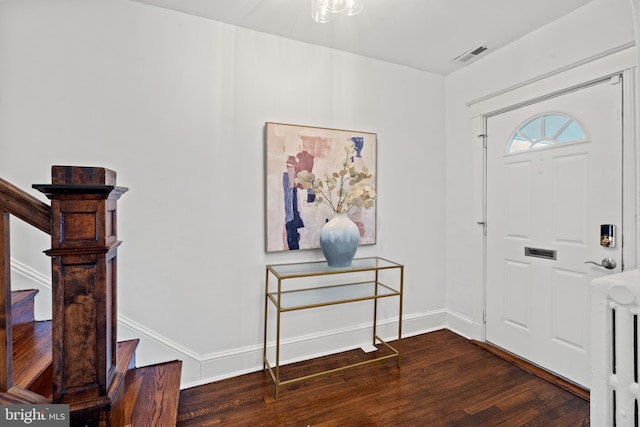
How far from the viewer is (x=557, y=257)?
223 cm

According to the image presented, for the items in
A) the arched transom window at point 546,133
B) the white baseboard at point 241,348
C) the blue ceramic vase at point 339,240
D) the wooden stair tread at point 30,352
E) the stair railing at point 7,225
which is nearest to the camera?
the stair railing at point 7,225

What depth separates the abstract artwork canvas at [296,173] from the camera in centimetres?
232

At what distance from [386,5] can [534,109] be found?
1.39 metres

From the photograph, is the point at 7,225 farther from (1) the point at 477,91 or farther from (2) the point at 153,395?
(1) the point at 477,91

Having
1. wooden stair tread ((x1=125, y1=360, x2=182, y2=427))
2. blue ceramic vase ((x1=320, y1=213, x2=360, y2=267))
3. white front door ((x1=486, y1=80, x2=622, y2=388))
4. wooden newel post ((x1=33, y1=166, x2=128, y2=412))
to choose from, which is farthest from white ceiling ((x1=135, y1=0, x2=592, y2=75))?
wooden stair tread ((x1=125, y1=360, x2=182, y2=427))

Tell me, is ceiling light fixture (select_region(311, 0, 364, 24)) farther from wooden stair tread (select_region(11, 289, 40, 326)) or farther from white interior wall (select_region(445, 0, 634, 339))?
wooden stair tread (select_region(11, 289, 40, 326))

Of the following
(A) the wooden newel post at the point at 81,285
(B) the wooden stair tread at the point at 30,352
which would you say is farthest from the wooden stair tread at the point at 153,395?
(A) the wooden newel post at the point at 81,285

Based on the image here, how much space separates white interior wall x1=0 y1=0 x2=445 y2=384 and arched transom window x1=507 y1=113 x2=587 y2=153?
1.29 metres

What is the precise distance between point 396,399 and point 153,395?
4.80 ft

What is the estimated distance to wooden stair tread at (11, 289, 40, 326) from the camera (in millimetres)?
1574

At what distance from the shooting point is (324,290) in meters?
2.49

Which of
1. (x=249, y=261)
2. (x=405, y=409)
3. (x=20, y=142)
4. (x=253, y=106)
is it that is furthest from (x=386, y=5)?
(x=405, y=409)

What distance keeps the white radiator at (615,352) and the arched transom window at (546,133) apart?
112 centimetres

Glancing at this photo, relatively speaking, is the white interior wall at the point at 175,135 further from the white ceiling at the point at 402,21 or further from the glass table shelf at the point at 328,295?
the glass table shelf at the point at 328,295
